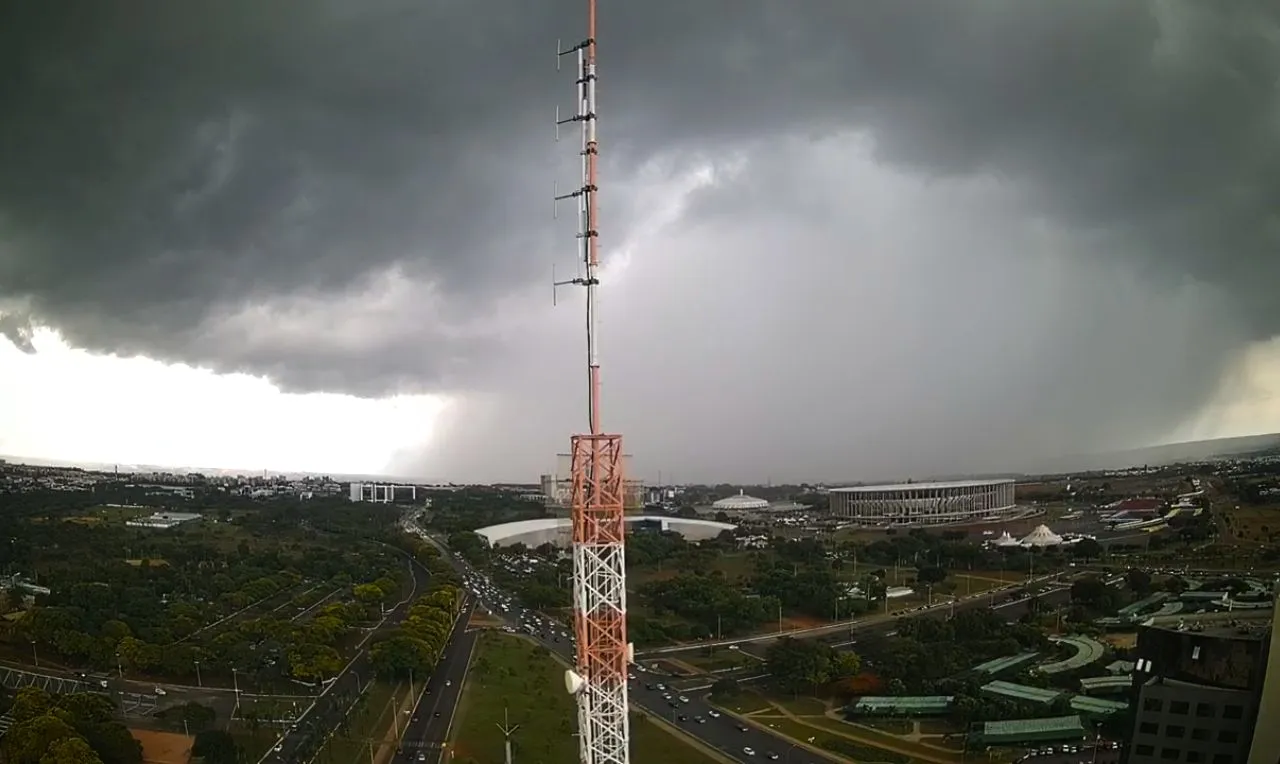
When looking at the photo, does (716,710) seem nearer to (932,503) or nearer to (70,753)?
(70,753)

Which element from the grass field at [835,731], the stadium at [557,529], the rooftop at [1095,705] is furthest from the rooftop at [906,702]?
the stadium at [557,529]

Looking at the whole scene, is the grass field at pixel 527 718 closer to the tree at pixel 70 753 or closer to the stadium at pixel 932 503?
the tree at pixel 70 753

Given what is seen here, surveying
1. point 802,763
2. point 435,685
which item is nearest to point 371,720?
point 435,685

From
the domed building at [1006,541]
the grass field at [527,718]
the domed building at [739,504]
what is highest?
the domed building at [1006,541]

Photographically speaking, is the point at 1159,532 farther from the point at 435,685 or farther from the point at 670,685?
the point at 435,685

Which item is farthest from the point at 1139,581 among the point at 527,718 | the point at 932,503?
the point at 932,503

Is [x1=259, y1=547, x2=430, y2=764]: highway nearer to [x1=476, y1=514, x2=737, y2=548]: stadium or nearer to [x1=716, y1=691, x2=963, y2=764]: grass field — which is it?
[x1=716, y1=691, x2=963, y2=764]: grass field
